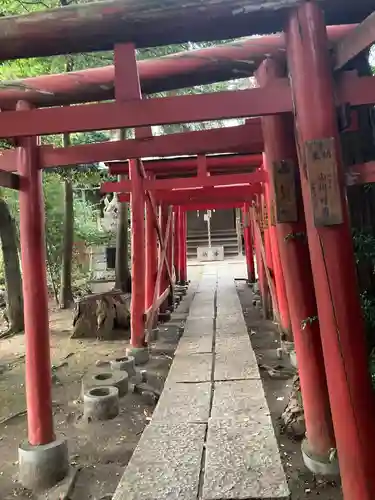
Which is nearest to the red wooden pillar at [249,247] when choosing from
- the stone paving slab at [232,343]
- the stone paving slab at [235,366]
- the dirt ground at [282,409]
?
the dirt ground at [282,409]

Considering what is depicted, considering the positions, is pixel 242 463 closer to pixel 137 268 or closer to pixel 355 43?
pixel 355 43

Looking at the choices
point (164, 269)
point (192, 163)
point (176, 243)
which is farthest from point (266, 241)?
point (176, 243)

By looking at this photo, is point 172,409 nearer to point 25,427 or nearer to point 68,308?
point 25,427

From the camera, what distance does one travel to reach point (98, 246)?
57.5 feet

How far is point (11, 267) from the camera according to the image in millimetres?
9219

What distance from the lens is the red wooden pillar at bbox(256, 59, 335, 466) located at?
3.46 metres

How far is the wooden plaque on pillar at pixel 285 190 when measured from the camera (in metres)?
3.25

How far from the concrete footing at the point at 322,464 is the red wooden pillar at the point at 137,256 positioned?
416 centimetres

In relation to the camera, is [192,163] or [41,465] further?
Answer: [192,163]

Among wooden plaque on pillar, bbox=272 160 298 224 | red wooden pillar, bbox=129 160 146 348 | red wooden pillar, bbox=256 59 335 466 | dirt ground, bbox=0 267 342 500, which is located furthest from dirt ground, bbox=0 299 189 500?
wooden plaque on pillar, bbox=272 160 298 224

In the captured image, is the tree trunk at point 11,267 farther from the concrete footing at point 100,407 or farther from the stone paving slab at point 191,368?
the concrete footing at point 100,407

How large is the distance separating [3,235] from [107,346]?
9.82 ft

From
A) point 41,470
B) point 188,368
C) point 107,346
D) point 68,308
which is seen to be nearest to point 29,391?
point 41,470

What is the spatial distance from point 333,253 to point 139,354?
544 centimetres
